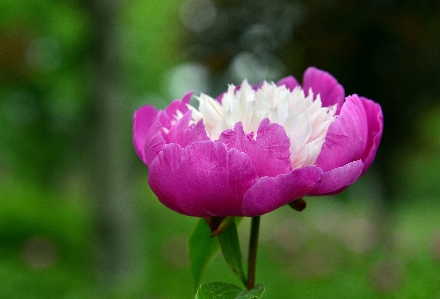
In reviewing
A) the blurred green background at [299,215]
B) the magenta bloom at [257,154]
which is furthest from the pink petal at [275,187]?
the blurred green background at [299,215]

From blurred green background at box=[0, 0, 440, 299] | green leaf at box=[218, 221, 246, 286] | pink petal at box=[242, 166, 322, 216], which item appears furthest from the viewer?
blurred green background at box=[0, 0, 440, 299]

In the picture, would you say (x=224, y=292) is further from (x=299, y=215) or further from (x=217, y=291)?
(x=299, y=215)

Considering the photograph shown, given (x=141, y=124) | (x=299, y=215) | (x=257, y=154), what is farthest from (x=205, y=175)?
(x=299, y=215)

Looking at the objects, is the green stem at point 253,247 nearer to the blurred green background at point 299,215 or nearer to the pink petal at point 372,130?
the pink petal at point 372,130

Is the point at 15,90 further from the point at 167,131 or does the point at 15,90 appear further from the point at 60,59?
the point at 167,131

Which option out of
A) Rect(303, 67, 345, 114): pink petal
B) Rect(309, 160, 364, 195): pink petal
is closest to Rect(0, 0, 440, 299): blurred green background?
Rect(303, 67, 345, 114): pink petal

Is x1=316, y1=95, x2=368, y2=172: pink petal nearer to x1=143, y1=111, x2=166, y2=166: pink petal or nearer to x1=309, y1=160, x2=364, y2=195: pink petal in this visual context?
x1=309, y1=160, x2=364, y2=195: pink petal
